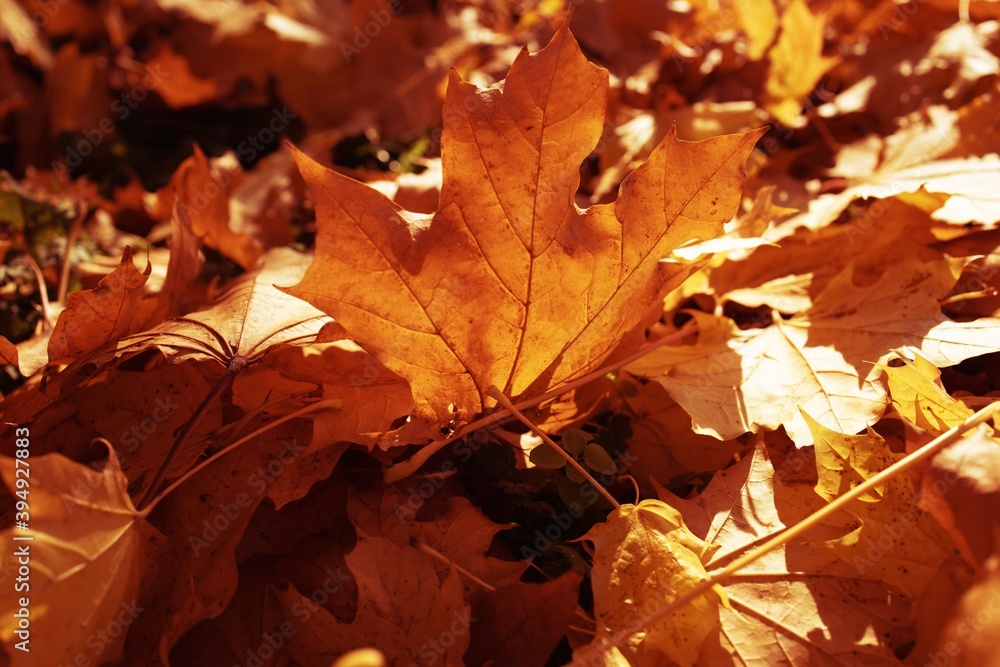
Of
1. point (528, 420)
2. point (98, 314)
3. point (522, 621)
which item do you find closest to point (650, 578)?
point (522, 621)

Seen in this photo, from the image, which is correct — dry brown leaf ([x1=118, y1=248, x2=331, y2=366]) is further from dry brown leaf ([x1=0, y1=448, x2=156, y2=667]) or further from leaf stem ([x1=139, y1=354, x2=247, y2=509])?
dry brown leaf ([x1=0, y1=448, x2=156, y2=667])

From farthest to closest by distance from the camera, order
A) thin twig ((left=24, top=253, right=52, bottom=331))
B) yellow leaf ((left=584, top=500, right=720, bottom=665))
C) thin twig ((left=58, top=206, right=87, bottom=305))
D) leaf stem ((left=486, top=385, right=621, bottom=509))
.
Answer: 1. thin twig ((left=58, top=206, right=87, bottom=305))
2. thin twig ((left=24, top=253, right=52, bottom=331))
3. leaf stem ((left=486, top=385, right=621, bottom=509))
4. yellow leaf ((left=584, top=500, right=720, bottom=665))

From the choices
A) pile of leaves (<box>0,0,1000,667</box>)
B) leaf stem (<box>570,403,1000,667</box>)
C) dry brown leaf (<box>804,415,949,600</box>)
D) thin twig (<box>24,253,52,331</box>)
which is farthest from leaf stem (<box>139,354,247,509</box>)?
dry brown leaf (<box>804,415,949,600</box>)

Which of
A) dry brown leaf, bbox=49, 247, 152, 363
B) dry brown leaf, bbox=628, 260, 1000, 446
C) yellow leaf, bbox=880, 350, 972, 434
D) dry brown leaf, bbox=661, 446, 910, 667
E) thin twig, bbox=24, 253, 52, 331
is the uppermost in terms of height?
dry brown leaf, bbox=49, 247, 152, 363

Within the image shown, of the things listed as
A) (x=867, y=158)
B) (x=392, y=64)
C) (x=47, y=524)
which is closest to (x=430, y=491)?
(x=47, y=524)

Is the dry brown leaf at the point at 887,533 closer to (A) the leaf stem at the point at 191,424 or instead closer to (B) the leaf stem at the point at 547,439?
(B) the leaf stem at the point at 547,439

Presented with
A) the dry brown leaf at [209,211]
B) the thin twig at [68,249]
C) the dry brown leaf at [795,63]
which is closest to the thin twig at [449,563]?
the dry brown leaf at [209,211]

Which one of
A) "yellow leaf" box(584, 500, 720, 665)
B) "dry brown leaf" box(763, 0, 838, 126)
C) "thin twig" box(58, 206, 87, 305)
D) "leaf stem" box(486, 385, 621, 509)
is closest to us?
"yellow leaf" box(584, 500, 720, 665)

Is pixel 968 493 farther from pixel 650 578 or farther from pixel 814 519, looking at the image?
pixel 650 578
